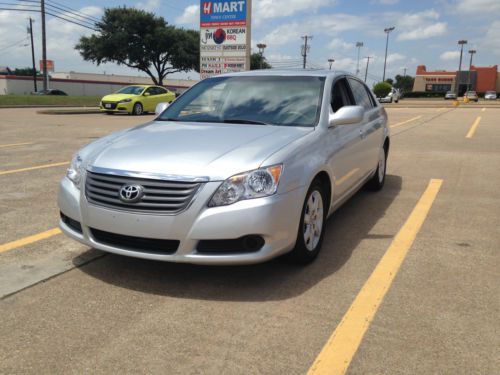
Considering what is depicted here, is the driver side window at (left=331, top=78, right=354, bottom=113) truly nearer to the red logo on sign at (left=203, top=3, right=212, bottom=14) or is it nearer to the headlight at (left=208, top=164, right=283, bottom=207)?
the headlight at (left=208, top=164, right=283, bottom=207)

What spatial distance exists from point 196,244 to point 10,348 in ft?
3.90

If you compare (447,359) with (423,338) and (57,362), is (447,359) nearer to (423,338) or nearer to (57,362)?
(423,338)

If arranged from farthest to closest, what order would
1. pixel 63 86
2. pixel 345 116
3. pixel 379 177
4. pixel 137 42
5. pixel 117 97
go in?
1. pixel 63 86
2. pixel 137 42
3. pixel 117 97
4. pixel 379 177
5. pixel 345 116

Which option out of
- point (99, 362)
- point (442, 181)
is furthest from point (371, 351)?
point (442, 181)

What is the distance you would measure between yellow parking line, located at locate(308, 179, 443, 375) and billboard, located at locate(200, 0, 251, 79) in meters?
14.2

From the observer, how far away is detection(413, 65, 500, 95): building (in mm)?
92625

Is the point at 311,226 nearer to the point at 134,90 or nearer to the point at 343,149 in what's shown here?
the point at 343,149

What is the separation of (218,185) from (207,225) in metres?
0.26

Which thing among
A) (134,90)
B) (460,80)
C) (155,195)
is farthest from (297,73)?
(460,80)

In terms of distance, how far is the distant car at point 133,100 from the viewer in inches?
850

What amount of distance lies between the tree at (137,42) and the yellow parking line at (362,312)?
161ft

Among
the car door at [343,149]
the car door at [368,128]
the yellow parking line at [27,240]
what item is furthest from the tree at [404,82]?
the yellow parking line at [27,240]

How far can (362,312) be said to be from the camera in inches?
119

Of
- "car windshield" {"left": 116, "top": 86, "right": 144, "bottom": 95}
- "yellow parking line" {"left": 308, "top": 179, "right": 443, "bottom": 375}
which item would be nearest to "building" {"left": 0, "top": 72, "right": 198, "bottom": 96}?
"car windshield" {"left": 116, "top": 86, "right": 144, "bottom": 95}
